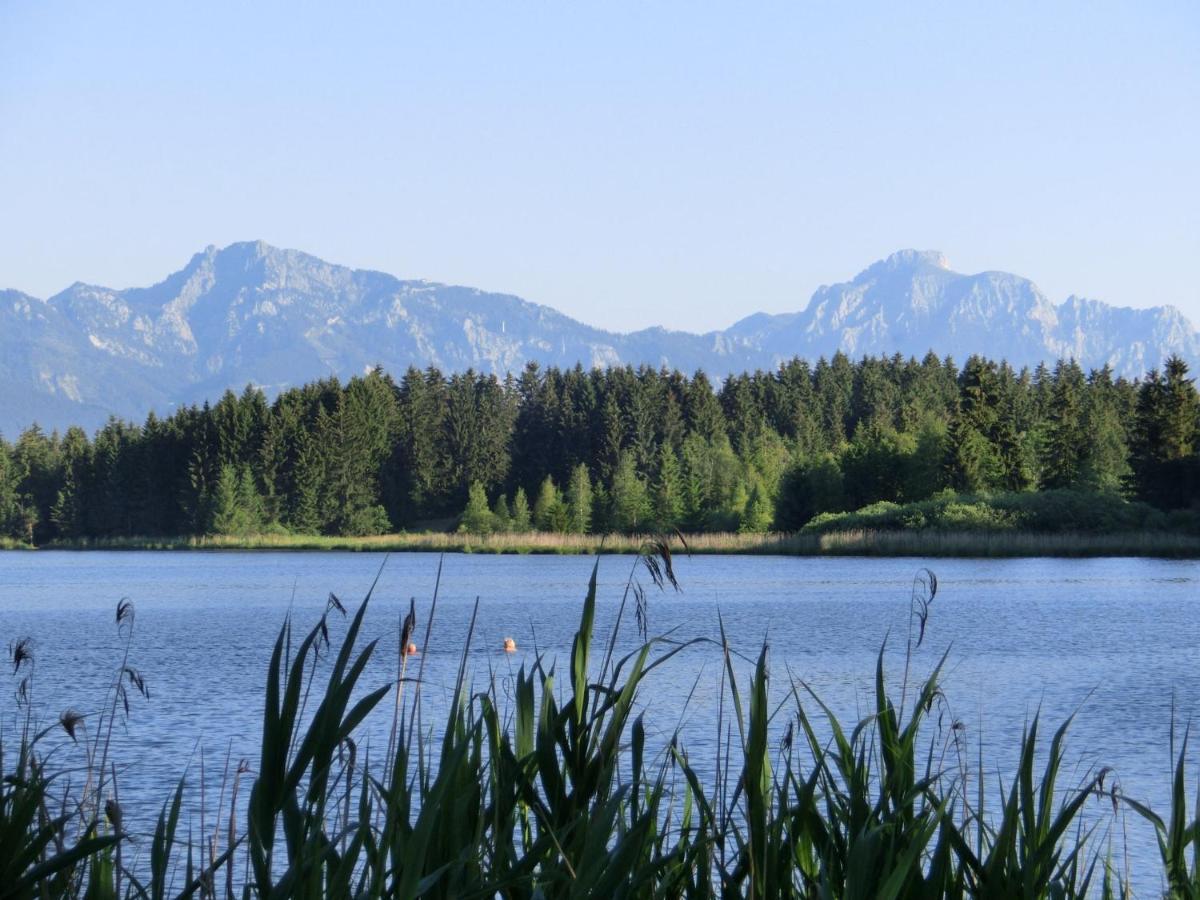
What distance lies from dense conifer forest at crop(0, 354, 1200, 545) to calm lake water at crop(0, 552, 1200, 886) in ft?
58.2

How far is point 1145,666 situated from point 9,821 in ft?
61.2

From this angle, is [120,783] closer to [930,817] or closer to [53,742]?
[53,742]

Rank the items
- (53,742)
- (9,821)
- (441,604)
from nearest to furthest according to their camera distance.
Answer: (9,821)
(53,742)
(441,604)

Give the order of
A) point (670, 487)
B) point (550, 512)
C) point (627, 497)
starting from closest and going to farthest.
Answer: point (627, 497)
point (670, 487)
point (550, 512)

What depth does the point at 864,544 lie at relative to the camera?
2304 inches

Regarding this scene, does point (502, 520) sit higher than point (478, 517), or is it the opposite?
point (478, 517)

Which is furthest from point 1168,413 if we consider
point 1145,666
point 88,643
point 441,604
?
point 88,643

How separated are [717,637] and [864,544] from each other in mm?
35239

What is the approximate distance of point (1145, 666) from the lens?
20.2 meters

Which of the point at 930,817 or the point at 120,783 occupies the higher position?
the point at 930,817

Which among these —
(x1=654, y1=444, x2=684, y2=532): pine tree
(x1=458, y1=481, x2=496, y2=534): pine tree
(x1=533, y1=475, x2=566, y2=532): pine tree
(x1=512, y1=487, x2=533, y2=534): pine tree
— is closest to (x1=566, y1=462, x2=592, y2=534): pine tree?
(x1=533, y1=475, x2=566, y2=532): pine tree

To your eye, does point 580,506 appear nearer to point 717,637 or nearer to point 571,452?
point 571,452

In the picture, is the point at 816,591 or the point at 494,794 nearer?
the point at 494,794

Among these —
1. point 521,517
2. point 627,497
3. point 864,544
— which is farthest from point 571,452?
point 864,544
